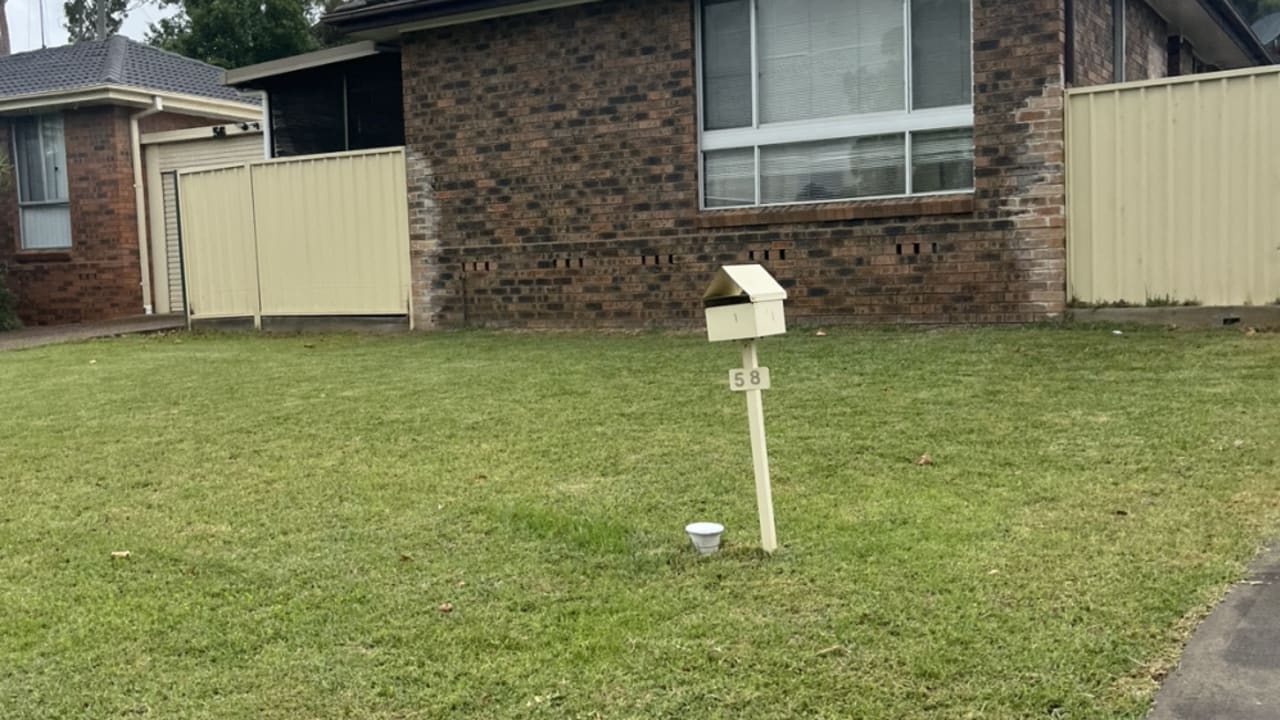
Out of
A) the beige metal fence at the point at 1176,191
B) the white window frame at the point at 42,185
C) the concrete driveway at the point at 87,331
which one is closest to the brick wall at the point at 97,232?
the white window frame at the point at 42,185

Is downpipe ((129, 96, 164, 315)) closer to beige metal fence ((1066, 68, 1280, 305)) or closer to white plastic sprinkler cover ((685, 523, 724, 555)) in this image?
beige metal fence ((1066, 68, 1280, 305))

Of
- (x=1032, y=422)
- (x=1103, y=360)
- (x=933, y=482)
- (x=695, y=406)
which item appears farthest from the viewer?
(x=1103, y=360)

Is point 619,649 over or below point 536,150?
below

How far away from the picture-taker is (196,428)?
7023 millimetres

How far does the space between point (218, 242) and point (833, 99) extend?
7.82m

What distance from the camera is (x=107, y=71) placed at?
18.7 metres

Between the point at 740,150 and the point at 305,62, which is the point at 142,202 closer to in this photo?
the point at 305,62

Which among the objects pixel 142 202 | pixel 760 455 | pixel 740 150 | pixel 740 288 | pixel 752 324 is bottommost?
pixel 760 455

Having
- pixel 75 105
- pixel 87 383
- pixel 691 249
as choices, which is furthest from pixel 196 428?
pixel 75 105

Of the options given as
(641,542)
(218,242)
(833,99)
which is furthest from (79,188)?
(641,542)

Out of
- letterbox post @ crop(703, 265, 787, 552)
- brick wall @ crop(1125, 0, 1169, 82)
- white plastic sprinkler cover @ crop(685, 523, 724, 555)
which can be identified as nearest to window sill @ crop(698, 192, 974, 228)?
brick wall @ crop(1125, 0, 1169, 82)

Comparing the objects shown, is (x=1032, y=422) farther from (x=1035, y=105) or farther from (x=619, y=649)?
(x=1035, y=105)

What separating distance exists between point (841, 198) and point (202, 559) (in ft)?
24.9

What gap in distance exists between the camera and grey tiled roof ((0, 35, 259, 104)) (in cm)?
1858
